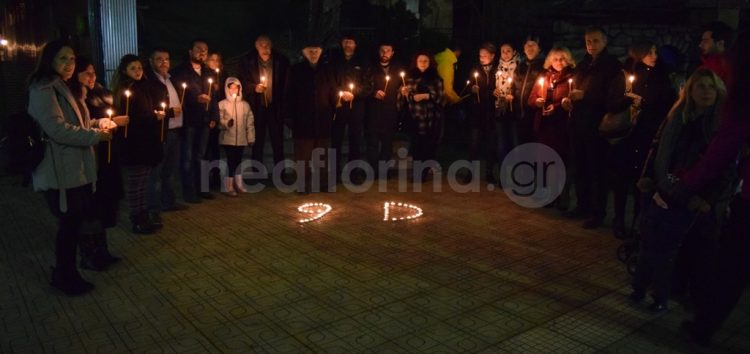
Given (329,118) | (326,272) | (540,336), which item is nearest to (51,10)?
(329,118)

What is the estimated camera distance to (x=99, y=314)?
16.6 ft

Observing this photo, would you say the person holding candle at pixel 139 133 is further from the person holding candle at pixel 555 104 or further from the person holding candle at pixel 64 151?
the person holding candle at pixel 555 104

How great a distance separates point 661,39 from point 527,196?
4546mm

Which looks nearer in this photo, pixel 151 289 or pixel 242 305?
pixel 242 305

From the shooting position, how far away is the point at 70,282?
5.46 metres

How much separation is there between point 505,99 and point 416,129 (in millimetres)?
1638

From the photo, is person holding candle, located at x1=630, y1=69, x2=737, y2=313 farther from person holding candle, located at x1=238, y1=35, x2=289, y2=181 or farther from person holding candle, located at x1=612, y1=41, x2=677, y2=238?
person holding candle, located at x1=238, y1=35, x2=289, y2=181

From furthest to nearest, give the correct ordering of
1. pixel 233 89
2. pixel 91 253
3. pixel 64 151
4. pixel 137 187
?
pixel 233 89 → pixel 137 187 → pixel 91 253 → pixel 64 151

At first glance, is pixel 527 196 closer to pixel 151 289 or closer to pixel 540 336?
pixel 540 336

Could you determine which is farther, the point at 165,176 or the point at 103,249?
the point at 165,176

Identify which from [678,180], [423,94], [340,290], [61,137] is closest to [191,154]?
[61,137]

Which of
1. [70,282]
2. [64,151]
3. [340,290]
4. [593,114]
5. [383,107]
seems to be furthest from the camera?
[383,107]

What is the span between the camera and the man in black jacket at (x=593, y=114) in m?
7.50

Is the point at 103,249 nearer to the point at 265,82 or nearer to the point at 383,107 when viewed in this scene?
the point at 265,82
